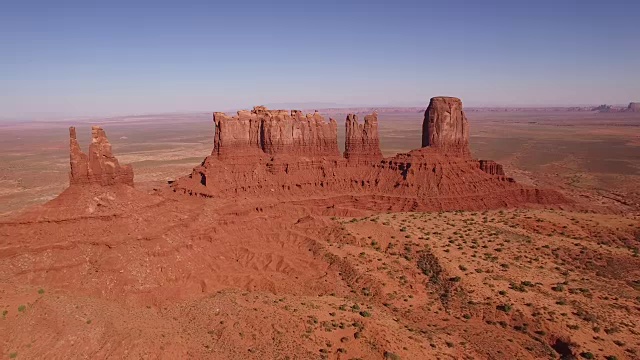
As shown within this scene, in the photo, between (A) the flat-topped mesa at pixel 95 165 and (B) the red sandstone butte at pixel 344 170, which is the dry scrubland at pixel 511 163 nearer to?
(B) the red sandstone butte at pixel 344 170

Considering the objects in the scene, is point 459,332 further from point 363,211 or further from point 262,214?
point 363,211

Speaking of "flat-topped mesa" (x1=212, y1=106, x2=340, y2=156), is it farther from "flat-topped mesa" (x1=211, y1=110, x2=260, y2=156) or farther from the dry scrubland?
the dry scrubland

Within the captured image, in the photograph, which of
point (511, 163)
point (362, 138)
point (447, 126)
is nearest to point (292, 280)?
point (362, 138)

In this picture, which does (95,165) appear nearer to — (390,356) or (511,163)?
(390,356)

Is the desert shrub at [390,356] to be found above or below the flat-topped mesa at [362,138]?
below

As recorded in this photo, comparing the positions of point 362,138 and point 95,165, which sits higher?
point 362,138

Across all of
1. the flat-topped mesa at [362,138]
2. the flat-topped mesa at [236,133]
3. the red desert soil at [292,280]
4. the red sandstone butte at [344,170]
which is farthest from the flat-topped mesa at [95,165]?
the flat-topped mesa at [362,138]

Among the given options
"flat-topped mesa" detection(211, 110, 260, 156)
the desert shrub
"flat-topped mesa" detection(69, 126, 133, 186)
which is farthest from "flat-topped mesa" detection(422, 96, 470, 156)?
the desert shrub
